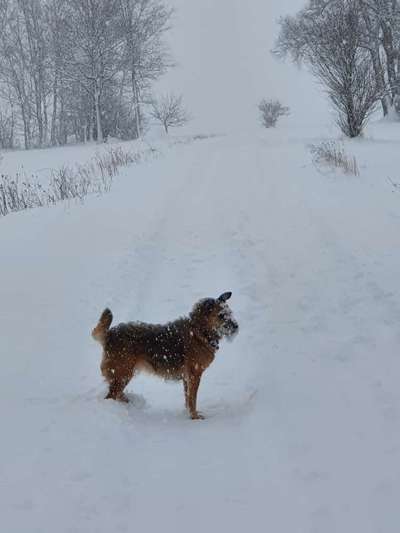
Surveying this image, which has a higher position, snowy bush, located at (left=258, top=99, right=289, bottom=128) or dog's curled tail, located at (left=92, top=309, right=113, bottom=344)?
snowy bush, located at (left=258, top=99, right=289, bottom=128)

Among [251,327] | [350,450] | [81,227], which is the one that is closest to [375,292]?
[251,327]

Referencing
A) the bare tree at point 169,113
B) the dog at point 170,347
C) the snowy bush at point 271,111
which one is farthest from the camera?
the snowy bush at point 271,111

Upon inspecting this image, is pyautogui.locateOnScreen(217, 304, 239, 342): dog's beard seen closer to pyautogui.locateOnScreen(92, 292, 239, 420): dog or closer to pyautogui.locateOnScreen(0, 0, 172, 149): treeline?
pyautogui.locateOnScreen(92, 292, 239, 420): dog

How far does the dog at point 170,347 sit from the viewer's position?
14.5 ft

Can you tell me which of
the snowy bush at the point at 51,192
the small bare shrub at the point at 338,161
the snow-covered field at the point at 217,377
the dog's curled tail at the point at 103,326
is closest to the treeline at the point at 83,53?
the snowy bush at the point at 51,192

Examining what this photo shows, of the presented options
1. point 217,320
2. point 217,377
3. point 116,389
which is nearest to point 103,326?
point 116,389

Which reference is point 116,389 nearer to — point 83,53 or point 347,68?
point 347,68

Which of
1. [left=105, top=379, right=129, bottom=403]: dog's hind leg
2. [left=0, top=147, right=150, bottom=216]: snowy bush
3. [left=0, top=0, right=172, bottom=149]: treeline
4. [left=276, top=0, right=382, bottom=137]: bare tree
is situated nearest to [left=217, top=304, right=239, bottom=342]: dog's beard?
[left=105, top=379, right=129, bottom=403]: dog's hind leg

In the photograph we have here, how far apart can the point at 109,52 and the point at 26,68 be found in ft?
27.9

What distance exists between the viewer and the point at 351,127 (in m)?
21.2

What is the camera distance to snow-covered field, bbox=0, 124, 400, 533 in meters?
3.14

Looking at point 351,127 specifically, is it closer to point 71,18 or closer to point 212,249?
point 212,249

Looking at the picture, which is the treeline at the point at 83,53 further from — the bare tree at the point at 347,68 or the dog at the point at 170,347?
the dog at the point at 170,347

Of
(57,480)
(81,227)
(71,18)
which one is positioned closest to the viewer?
(57,480)
